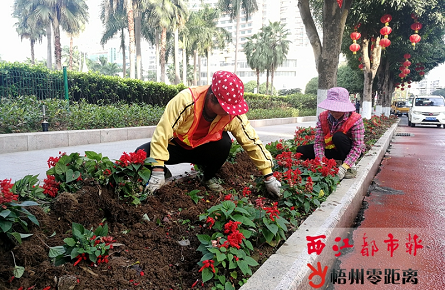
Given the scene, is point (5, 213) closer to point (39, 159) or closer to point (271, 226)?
point (271, 226)

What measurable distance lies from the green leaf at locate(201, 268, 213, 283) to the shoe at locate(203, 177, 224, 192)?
5.11 feet

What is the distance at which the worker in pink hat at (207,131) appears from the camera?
2420 millimetres

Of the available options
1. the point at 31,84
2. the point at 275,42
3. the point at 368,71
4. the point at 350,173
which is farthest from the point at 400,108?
the point at 31,84

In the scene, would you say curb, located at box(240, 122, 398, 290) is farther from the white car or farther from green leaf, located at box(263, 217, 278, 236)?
the white car

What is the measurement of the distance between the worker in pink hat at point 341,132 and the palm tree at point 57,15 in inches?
973

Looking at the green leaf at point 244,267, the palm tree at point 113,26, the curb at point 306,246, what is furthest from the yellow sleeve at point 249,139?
the palm tree at point 113,26

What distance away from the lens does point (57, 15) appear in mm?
25516

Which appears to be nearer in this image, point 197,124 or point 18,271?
point 18,271

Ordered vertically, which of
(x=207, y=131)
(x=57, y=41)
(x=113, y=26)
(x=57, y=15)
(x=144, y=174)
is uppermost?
(x=113, y=26)

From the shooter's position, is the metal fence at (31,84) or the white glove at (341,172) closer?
the white glove at (341,172)

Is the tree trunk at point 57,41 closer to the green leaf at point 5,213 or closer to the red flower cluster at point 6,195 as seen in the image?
the red flower cluster at point 6,195

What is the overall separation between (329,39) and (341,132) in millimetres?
3343

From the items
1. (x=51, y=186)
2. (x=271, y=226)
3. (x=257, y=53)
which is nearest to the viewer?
(x=271, y=226)

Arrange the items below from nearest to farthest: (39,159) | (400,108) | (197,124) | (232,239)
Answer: (232,239)
(197,124)
(39,159)
(400,108)
